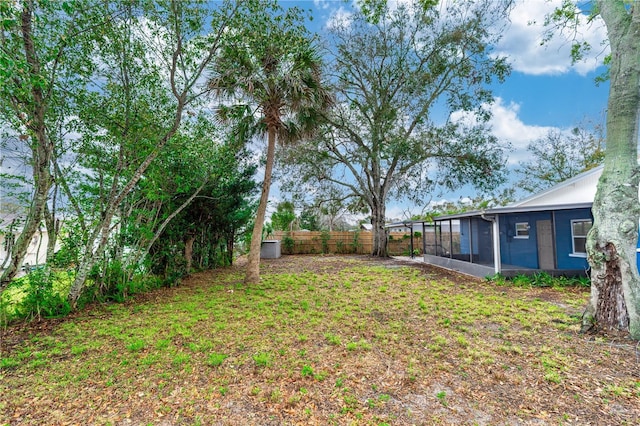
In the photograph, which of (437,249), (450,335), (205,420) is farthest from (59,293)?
(437,249)

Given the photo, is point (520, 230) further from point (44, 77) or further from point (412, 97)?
point (44, 77)

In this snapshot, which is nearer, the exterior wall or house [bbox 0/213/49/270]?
house [bbox 0/213/49/270]

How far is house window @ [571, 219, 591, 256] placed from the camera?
8.22 m

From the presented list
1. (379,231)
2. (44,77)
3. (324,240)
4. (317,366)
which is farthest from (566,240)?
(44,77)

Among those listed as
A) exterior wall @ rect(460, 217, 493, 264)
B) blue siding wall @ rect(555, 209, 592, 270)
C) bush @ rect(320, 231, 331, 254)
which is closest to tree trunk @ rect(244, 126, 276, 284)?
exterior wall @ rect(460, 217, 493, 264)

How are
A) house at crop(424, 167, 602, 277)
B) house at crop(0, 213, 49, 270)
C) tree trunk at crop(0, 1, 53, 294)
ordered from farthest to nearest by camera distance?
house at crop(424, 167, 602, 277), house at crop(0, 213, 49, 270), tree trunk at crop(0, 1, 53, 294)

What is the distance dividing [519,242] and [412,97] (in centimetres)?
774

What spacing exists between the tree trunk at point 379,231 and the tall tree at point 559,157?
1142cm

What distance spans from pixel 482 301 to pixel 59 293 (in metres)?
7.90

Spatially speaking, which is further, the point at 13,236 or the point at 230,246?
the point at 230,246

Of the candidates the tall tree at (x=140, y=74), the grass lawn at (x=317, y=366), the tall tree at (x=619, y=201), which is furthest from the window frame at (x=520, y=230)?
the tall tree at (x=140, y=74)

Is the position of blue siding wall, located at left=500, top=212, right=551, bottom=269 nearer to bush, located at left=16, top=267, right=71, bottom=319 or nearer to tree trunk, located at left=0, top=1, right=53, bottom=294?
tree trunk, located at left=0, top=1, right=53, bottom=294

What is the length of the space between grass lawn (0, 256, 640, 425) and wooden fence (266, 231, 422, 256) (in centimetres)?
1160

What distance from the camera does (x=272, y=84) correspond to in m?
7.04
